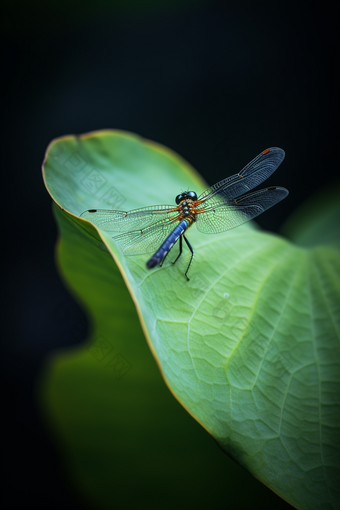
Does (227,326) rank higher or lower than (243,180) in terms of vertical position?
lower

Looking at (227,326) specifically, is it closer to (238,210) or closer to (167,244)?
(167,244)

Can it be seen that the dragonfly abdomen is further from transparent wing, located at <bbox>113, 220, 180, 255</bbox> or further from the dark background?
the dark background

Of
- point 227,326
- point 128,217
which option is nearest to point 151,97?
point 128,217

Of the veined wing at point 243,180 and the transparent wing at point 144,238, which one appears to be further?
the veined wing at point 243,180

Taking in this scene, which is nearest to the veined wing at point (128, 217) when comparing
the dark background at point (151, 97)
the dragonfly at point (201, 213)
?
the dragonfly at point (201, 213)

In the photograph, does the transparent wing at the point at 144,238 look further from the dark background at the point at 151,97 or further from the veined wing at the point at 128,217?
the dark background at the point at 151,97

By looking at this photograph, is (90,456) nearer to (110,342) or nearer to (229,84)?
(110,342)

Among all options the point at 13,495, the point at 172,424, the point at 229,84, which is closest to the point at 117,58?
the point at 229,84
